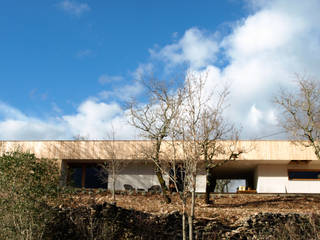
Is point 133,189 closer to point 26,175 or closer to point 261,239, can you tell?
point 261,239

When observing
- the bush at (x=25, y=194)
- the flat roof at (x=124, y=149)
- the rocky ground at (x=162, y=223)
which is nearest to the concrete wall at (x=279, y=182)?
the flat roof at (x=124, y=149)

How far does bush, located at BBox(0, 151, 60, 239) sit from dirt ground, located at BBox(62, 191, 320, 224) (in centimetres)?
450

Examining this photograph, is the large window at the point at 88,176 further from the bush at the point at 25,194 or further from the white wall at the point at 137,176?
the bush at the point at 25,194

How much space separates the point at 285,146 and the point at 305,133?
430 centimetres

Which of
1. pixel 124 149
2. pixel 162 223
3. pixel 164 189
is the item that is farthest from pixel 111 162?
pixel 162 223

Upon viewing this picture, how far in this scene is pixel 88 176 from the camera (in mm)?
26078

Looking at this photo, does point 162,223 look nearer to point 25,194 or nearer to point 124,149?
point 25,194

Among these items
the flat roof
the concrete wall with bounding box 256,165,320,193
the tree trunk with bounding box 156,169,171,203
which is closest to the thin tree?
the flat roof

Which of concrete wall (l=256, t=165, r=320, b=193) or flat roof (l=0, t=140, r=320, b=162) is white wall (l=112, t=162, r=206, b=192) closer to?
flat roof (l=0, t=140, r=320, b=162)

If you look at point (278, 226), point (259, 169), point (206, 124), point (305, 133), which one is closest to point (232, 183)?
point (259, 169)

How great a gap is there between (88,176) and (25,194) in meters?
15.7

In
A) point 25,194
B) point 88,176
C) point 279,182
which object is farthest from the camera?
point 88,176

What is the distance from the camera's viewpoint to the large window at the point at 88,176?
83.1 feet

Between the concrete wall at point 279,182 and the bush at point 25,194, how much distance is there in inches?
667
